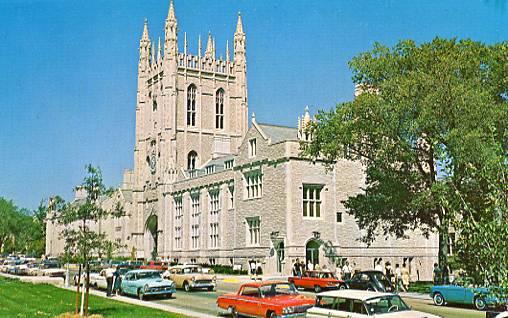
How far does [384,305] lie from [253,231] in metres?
38.8

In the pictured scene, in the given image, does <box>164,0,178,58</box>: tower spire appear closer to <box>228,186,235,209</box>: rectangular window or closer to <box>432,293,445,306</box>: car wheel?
<box>228,186,235,209</box>: rectangular window

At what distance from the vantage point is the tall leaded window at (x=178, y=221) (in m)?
69.9

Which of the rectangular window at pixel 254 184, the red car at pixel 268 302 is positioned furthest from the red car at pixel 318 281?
the rectangular window at pixel 254 184

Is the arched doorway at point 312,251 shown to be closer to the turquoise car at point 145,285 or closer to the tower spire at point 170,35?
the turquoise car at point 145,285

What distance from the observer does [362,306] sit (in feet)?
54.7

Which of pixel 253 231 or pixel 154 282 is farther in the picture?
pixel 253 231

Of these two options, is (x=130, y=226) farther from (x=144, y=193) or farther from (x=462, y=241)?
(x=462, y=241)

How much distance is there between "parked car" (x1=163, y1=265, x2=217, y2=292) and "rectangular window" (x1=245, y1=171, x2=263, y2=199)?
17582 millimetres

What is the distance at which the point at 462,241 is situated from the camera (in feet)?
45.3

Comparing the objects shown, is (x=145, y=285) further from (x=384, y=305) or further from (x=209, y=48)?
(x=209, y=48)

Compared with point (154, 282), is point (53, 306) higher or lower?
lower

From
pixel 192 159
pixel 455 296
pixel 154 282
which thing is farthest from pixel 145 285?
pixel 192 159

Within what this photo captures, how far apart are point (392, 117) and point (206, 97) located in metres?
59.1

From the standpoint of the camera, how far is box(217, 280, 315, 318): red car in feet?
67.8
